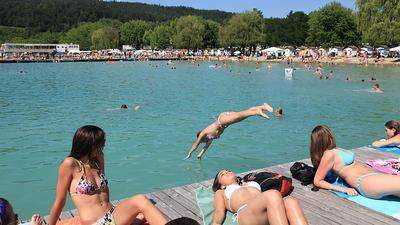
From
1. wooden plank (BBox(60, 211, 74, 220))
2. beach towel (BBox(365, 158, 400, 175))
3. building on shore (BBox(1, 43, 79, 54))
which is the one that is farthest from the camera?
building on shore (BBox(1, 43, 79, 54))

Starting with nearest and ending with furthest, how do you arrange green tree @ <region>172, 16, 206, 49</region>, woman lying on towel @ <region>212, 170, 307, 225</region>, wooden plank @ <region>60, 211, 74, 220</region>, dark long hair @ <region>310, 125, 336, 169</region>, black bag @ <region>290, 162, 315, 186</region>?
woman lying on towel @ <region>212, 170, 307, 225</region>
wooden plank @ <region>60, 211, 74, 220</region>
dark long hair @ <region>310, 125, 336, 169</region>
black bag @ <region>290, 162, 315, 186</region>
green tree @ <region>172, 16, 206, 49</region>

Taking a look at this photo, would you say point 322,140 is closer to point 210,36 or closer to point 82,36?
point 210,36

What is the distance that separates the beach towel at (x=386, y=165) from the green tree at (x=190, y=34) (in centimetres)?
9999

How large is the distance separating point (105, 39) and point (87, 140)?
141m

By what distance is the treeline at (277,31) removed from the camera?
187 feet

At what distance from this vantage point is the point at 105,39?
461ft

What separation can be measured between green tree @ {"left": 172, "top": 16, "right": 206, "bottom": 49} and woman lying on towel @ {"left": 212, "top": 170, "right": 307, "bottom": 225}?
4054 inches

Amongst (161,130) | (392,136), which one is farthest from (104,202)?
(161,130)

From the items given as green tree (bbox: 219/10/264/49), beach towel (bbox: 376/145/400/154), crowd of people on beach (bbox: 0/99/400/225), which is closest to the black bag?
crowd of people on beach (bbox: 0/99/400/225)

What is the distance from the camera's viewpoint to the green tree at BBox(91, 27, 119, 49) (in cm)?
14038

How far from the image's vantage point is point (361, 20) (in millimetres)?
58875

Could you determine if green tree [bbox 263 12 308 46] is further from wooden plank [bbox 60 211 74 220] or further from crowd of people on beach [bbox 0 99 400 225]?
crowd of people on beach [bbox 0 99 400 225]

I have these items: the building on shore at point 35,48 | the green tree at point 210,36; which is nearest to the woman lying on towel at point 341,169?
the green tree at point 210,36

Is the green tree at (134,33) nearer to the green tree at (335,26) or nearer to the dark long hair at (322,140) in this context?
the green tree at (335,26)
